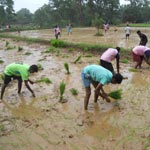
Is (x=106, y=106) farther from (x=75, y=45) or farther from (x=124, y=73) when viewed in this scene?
(x=75, y=45)

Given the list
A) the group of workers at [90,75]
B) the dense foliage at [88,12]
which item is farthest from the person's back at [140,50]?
the dense foliage at [88,12]

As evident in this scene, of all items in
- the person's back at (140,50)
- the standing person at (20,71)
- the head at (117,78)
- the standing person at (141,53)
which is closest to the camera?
the head at (117,78)

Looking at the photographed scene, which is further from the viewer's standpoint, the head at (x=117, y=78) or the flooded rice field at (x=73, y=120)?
the head at (x=117, y=78)

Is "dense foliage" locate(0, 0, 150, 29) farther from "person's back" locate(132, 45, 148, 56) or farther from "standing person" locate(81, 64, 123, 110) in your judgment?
"standing person" locate(81, 64, 123, 110)

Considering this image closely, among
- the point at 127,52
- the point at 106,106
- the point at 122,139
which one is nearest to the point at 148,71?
the point at 127,52

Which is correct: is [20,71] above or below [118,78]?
below

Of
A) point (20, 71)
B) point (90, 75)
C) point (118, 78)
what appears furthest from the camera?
point (20, 71)

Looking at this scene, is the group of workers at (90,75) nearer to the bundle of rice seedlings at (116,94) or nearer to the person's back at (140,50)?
the bundle of rice seedlings at (116,94)

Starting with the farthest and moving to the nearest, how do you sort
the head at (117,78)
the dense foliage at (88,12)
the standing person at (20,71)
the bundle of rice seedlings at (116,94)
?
the dense foliage at (88,12) < the standing person at (20,71) < the bundle of rice seedlings at (116,94) < the head at (117,78)

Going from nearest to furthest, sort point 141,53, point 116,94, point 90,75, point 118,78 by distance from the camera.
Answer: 1. point 118,78
2. point 90,75
3. point 116,94
4. point 141,53

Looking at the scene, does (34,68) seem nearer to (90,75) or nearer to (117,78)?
(90,75)

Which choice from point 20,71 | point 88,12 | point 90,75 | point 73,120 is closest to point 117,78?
point 90,75

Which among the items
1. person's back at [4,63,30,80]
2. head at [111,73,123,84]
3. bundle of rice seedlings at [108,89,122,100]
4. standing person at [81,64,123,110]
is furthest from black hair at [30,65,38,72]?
head at [111,73,123,84]

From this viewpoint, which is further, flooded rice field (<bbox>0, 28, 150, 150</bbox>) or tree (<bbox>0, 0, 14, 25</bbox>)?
tree (<bbox>0, 0, 14, 25</bbox>)
